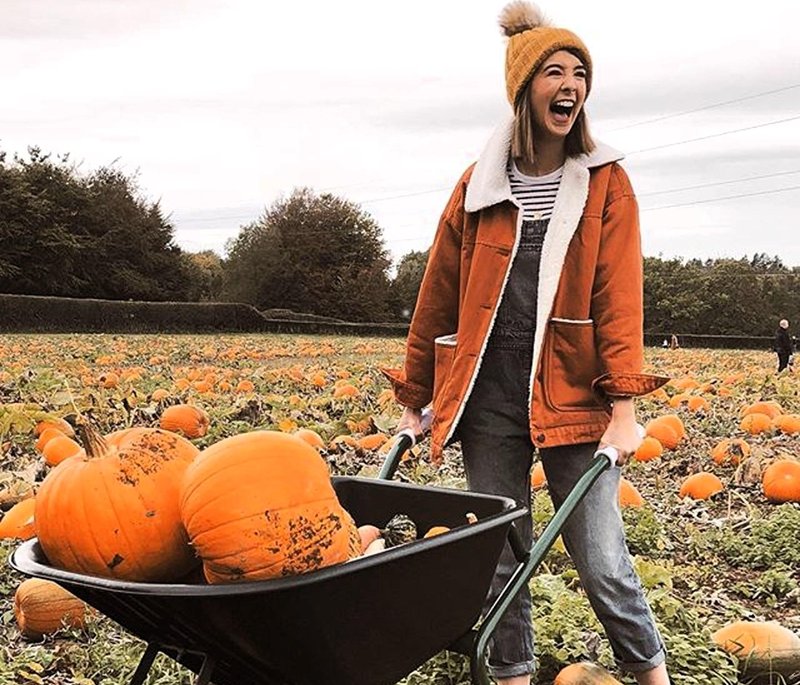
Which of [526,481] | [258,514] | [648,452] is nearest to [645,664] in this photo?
[526,481]

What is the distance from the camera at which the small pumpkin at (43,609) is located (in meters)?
3.38

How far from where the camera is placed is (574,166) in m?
2.77

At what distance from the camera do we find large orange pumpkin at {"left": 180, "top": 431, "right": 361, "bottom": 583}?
1757 mm

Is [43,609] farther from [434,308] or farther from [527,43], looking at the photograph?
[527,43]

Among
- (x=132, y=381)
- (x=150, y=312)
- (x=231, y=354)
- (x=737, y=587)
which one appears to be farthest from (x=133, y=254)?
(x=737, y=587)

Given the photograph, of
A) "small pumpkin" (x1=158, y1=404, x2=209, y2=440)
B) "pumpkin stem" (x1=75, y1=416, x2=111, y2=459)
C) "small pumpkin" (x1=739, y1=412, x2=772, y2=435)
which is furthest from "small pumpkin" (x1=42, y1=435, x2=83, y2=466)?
"small pumpkin" (x1=739, y1=412, x2=772, y2=435)

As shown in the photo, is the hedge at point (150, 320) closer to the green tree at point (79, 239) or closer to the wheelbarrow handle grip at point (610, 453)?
the green tree at point (79, 239)

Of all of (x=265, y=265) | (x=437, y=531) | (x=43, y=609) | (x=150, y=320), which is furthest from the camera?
(x=265, y=265)

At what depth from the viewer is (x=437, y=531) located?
96.3 inches

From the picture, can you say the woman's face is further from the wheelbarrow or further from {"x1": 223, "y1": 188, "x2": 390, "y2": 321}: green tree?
{"x1": 223, "y1": 188, "x2": 390, "y2": 321}: green tree

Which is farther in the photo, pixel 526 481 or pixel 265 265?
pixel 265 265

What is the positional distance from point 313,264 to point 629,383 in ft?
182

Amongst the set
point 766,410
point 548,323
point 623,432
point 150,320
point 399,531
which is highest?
point 548,323

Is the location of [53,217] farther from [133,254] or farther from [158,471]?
[158,471]
